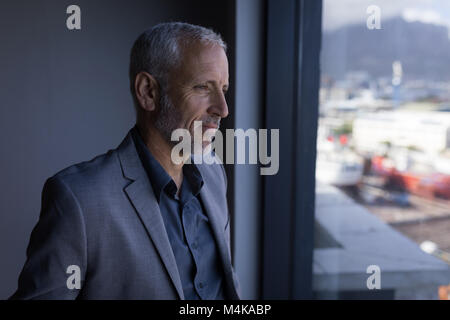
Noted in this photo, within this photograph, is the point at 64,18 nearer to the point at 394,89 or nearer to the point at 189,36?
the point at 189,36

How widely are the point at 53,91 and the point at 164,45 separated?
98 cm

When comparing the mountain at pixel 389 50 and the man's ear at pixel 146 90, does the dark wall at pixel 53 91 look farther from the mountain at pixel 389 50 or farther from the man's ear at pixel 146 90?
the man's ear at pixel 146 90

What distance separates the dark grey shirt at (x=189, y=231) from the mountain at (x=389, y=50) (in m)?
0.82

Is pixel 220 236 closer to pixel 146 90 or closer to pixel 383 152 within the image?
pixel 146 90

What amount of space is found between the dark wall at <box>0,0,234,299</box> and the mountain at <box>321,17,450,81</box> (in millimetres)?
422

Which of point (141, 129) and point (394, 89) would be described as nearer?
point (141, 129)

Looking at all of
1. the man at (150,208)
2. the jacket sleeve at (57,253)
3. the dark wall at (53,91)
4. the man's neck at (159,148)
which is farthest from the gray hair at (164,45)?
the dark wall at (53,91)

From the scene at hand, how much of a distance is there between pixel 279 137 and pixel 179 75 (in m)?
0.69

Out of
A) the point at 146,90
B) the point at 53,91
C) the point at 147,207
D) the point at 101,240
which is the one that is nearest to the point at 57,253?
the point at 101,240

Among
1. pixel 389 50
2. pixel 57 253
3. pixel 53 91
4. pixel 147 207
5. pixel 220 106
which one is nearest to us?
pixel 57 253

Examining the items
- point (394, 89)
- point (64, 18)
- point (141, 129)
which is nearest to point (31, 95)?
Result: point (64, 18)

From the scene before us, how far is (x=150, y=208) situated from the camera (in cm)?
91

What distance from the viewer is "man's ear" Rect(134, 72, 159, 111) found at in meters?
1.01

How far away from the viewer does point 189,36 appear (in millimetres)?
986
